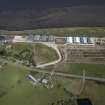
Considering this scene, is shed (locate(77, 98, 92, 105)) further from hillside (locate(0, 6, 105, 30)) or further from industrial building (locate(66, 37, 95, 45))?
hillside (locate(0, 6, 105, 30))

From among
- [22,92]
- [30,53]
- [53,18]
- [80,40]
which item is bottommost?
[22,92]

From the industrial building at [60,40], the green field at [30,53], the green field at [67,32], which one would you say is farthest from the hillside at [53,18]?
the green field at [30,53]

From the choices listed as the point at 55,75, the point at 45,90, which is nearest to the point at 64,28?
the point at 55,75

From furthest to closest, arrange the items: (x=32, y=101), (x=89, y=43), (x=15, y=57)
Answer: (x=89, y=43)
(x=15, y=57)
(x=32, y=101)

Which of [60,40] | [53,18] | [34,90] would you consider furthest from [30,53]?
[53,18]

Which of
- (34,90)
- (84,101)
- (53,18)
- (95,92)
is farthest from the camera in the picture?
(53,18)

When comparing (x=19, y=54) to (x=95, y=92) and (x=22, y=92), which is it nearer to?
(x=22, y=92)

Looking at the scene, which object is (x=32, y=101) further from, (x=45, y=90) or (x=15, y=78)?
(x=15, y=78)
